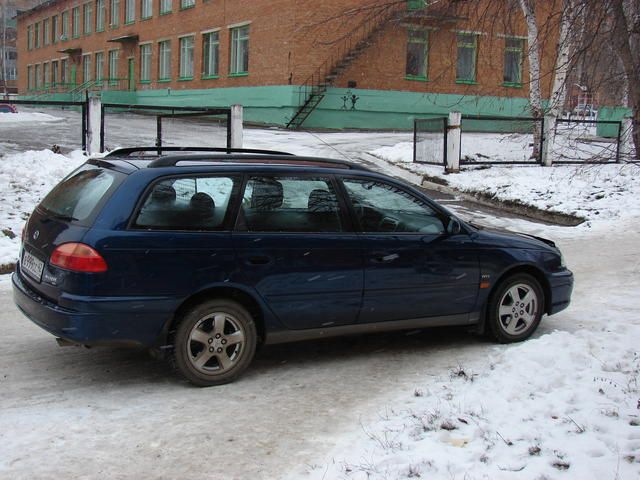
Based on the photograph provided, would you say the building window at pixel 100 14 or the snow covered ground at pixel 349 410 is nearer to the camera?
the snow covered ground at pixel 349 410

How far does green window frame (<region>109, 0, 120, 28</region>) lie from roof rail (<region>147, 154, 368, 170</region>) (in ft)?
142

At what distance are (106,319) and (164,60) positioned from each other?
1480 inches

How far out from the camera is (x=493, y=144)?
723 inches

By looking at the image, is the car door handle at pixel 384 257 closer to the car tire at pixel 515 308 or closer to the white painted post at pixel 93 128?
the car tire at pixel 515 308

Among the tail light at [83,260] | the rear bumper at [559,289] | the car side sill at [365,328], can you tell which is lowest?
the car side sill at [365,328]

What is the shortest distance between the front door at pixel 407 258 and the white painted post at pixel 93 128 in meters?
10.5

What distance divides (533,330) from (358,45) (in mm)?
26331

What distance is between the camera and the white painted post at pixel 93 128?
48.2ft

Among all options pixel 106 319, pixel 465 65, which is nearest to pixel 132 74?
pixel 465 65

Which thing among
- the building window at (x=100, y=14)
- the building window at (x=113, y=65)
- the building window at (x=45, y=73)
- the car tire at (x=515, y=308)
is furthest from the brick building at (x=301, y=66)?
the car tire at (x=515, y=308)

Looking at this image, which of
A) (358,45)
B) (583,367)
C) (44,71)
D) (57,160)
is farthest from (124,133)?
(44,71)

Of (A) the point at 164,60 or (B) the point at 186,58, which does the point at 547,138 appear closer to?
(B) the point at 186,58

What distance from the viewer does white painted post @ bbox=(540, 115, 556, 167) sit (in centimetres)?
1841

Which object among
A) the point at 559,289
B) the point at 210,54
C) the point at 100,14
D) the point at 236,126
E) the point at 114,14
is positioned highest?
the point at 100,14
